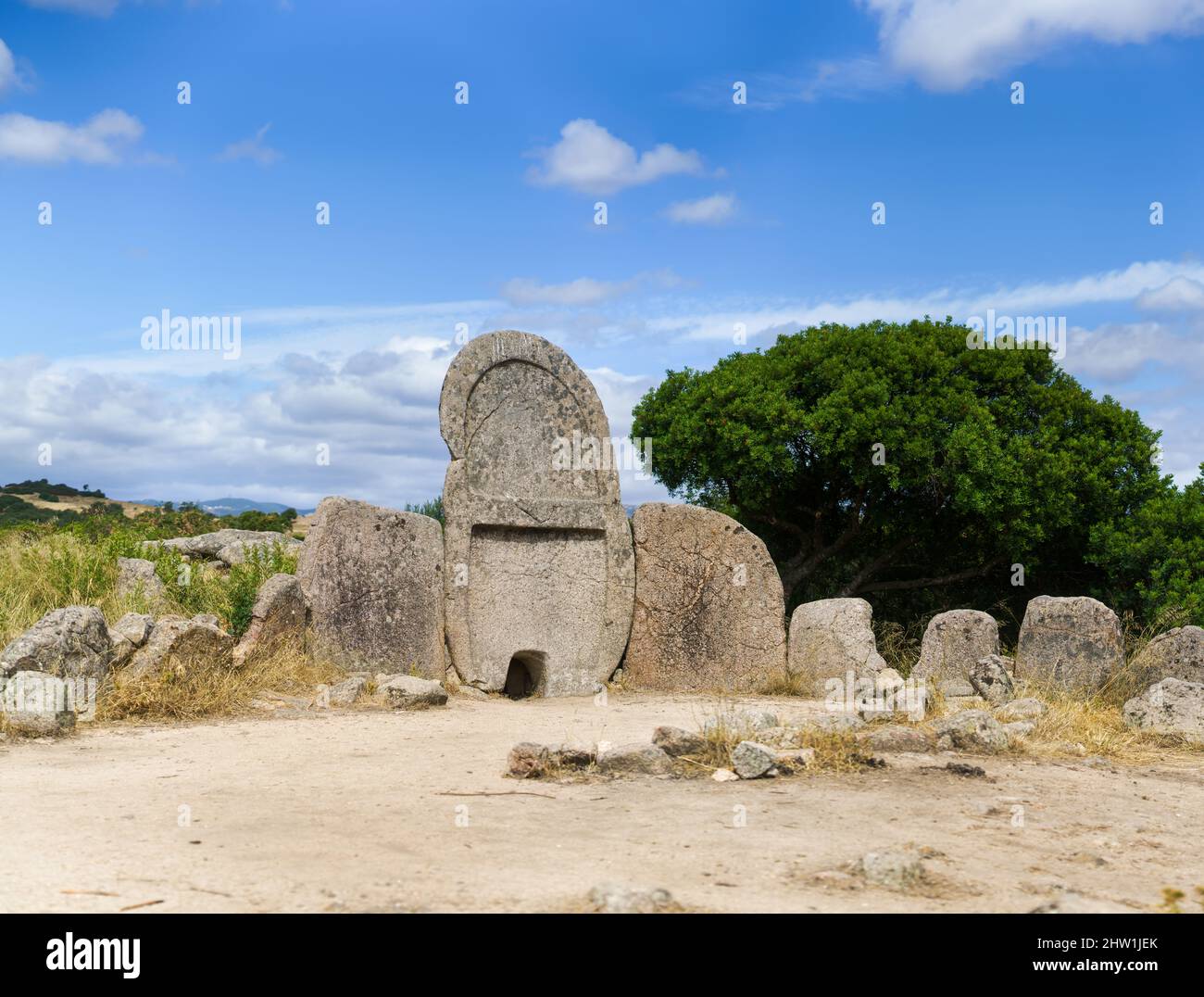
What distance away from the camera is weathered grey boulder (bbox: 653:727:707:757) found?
7129 mm

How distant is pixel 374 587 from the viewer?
442 inches

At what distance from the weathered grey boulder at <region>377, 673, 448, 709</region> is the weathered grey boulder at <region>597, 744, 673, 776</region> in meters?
3.35

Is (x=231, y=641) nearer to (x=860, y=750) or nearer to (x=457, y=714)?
(x=457, y=714)

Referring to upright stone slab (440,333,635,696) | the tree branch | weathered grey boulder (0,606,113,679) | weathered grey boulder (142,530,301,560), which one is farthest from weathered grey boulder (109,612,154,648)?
the tree branch

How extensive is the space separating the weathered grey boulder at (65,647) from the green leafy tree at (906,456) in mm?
7913

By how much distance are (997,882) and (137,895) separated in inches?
127

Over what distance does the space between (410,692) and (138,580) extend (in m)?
2.99

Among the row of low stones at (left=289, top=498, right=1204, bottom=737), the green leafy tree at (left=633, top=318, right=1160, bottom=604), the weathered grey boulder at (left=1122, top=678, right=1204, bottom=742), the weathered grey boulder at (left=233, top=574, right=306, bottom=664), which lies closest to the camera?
the weathered grey boulder at (left=1122, top=678, right=1204, bottom=742)

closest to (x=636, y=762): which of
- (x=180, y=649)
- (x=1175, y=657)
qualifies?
(x=180, y=649)

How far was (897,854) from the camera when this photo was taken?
15.7ft

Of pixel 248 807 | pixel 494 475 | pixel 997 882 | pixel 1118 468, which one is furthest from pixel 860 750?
pixel 1118 468

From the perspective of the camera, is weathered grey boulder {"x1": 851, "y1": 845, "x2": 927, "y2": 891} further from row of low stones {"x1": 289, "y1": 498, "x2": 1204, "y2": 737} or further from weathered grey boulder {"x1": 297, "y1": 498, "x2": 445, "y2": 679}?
weathered grey boulder {"x1": 297, "y1": 498, "x2": 445, "y2": 679}

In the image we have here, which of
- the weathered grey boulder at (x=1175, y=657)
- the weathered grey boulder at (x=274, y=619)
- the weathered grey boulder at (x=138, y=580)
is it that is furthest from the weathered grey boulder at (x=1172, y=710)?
the weathered grey boulder at (x=138, y=580)

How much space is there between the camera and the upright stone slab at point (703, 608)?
12.0 meters
